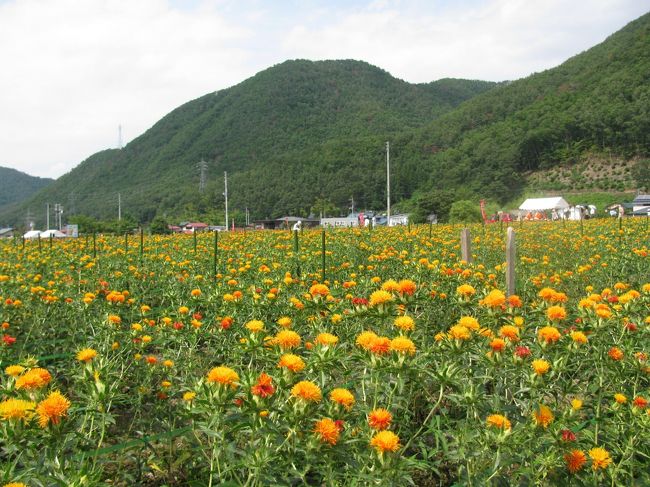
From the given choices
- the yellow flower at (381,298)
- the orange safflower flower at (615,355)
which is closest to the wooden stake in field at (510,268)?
the orange safflower flower at (615,355)

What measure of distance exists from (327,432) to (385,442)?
6.8 inches

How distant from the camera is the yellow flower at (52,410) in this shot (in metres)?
1.41

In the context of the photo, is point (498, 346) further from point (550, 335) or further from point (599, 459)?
point (599, 459)

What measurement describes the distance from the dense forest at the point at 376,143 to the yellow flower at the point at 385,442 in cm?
5336

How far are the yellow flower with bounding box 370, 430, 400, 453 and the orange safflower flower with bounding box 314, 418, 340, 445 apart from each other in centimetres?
12

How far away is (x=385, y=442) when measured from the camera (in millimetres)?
1403

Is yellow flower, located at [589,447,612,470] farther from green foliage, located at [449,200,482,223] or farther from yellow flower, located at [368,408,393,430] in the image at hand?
green foliage, located at [449,200,482,223]

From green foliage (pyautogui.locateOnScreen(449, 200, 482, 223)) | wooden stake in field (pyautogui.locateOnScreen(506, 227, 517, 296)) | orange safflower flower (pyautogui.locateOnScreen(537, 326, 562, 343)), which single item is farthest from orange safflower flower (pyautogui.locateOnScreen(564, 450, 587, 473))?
green foliage (pyautogui.locateOnScreen(449, 200, 482, 223))

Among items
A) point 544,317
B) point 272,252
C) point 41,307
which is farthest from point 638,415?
point 272,252

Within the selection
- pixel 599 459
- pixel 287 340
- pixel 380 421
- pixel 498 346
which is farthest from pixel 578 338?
pixel 287 340

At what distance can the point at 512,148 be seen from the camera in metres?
85.8

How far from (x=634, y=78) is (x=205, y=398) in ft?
333

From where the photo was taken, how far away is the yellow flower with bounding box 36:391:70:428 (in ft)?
4.64

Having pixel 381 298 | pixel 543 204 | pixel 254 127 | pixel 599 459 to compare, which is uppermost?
pixel 254 127
